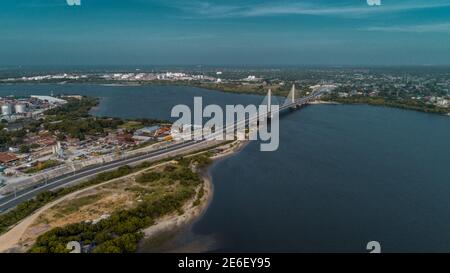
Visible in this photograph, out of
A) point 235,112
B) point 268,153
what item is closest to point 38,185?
point 268,153

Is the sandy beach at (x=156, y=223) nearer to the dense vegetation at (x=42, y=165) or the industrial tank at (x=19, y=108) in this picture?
the dense vegetation at (x=42, y=165)

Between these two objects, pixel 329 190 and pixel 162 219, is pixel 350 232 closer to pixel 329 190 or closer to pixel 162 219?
pixel 329 190

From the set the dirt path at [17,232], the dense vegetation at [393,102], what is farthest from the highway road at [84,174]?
the dense vegetation at [393,102]

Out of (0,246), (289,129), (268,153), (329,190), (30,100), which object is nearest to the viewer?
(0,246)

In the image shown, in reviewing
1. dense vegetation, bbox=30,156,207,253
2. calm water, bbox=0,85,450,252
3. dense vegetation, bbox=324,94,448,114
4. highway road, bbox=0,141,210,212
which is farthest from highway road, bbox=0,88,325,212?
dense vegetation, bbox=324,94,448,114

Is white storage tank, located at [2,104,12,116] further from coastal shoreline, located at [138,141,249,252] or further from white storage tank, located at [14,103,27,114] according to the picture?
coastal shoreline, located at [138,141,249,252]

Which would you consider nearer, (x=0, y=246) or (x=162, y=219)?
(x=0, y=246)
